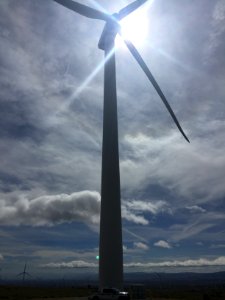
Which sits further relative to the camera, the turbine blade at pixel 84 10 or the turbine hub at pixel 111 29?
the turbine hub at pixel 111 29

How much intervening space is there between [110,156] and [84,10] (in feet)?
75.5

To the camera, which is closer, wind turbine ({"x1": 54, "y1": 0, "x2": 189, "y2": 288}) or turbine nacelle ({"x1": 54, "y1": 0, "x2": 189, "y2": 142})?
wind turbine ({"x1": 54, "y1": 0, "x2": 189, "y2": 288})

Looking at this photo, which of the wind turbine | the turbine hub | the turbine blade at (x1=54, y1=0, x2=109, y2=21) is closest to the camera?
the wind turbine

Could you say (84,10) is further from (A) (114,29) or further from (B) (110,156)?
(B) (110,156)

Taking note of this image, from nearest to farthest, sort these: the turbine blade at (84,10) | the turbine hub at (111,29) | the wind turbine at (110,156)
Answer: the wind turbine at (110,156), the turbine blade at (84,10), the turbine hub at (111,29)

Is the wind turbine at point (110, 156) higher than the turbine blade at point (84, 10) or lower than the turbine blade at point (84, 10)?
lower

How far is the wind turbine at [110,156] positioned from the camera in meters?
41.7

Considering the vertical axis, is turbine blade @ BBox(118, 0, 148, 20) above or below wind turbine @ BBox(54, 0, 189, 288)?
above

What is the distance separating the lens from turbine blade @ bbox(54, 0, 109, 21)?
1997 inches

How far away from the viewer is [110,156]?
150 ft

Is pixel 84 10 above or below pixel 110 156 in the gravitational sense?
above

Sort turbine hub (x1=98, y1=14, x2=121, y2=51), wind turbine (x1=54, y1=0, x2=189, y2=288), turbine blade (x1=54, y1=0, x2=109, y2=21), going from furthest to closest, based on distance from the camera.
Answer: turbine hub (x1=98, y1=14, x2=121, y2=51), turbine blade (x1=54, y1=0, x2=109, y2=21), wind turbine (x1=54, y1=0, x2=189, y2=288)

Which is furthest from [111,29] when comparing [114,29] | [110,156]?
[110,156]

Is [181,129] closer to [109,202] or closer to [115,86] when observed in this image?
[115,86]
